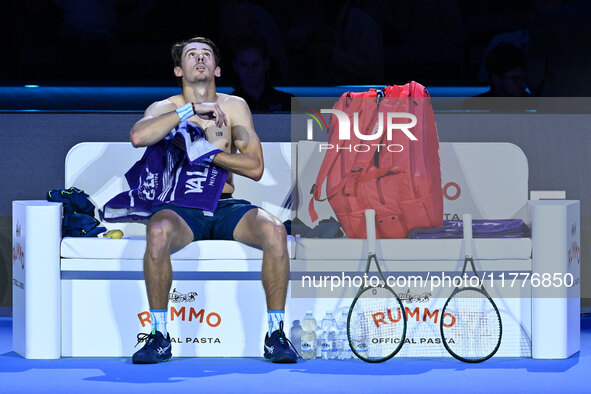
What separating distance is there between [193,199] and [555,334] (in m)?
1.60

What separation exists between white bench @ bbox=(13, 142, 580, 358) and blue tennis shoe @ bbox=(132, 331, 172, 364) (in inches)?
7.0

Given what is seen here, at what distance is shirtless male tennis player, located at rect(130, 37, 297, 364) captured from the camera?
4.13 meters

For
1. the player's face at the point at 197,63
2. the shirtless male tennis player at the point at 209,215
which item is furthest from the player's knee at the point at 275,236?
the player's face at the point at 197,63

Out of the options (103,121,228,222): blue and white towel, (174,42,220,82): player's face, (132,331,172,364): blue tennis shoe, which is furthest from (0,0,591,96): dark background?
(132,331,172,364): blue tennis shoe

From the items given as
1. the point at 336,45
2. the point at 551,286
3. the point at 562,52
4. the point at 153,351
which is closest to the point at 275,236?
the point at 153,351

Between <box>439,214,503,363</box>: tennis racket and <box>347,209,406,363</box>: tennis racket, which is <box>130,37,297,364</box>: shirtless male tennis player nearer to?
<box>347,209,406,363</box>: tennis racket

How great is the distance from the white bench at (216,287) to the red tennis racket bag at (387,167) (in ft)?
0.51

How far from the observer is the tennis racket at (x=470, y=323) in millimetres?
4203

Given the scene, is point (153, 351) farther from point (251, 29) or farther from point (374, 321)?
point (251, 29)

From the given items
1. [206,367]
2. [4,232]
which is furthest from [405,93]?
[4,232]

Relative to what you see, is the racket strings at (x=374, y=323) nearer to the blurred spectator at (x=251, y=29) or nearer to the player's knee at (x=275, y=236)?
the player's knee at (x=275, y=236)

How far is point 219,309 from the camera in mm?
4316

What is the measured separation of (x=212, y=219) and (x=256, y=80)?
4.69 feet

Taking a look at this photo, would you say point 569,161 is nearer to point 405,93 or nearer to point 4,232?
point 405,93
